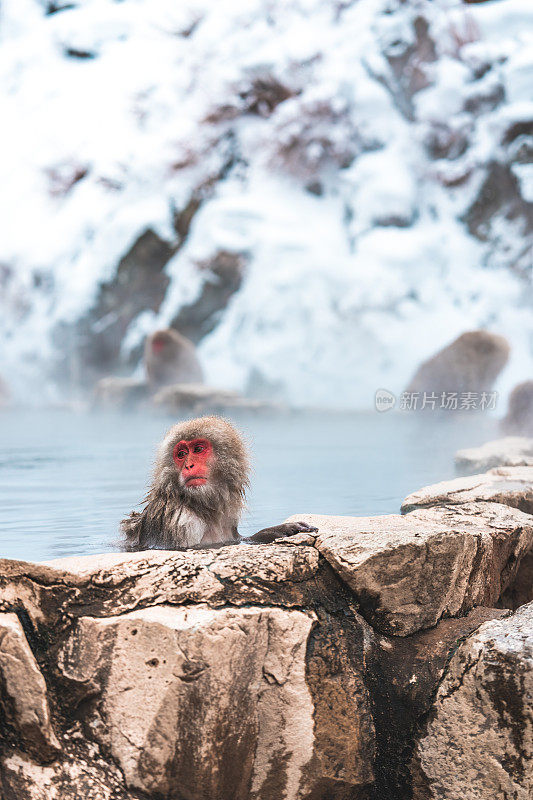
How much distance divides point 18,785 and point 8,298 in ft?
54.4

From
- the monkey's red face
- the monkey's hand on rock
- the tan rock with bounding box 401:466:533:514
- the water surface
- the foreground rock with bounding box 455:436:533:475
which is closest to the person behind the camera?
the monkey's hand on rock

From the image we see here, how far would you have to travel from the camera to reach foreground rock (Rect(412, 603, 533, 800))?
144 cm

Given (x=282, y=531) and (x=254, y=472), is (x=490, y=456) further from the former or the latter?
(x=282, y=531)

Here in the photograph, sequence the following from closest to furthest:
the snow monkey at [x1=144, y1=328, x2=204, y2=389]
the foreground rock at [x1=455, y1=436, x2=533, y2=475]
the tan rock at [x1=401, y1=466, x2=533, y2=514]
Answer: the tan rock at [x1=401, y1=466, x2=533, y2=514] < the foreground rock at [x1=455, y1=436, x2=533, y2=475] < the snow monkey at [x1=144, y1=328, x2=204, y2=389]

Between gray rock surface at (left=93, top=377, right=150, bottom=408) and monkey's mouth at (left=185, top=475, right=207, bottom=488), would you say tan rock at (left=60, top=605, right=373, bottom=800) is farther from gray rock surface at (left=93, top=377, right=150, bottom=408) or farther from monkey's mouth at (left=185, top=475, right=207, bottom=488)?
gray rock surface at (left=93, top=377, right=150, bottom=408)

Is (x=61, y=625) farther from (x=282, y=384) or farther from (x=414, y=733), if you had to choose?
(x=282, y=384)

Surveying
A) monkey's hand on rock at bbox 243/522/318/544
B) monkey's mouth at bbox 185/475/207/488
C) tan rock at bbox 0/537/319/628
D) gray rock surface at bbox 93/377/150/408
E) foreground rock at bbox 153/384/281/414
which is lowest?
tan rock at bbox 0/537/319/628

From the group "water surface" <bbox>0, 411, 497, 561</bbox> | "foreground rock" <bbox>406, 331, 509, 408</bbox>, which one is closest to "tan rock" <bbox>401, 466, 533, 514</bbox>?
"water surface" <bbox>0, 411, 497, 561</bbox>

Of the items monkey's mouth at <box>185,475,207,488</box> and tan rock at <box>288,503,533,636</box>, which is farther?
monkey's mouth at <box>185,475,207,488</box>

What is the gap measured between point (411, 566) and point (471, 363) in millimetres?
6817

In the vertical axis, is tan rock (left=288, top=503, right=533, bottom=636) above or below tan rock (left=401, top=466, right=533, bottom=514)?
below

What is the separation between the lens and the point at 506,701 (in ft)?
4.77

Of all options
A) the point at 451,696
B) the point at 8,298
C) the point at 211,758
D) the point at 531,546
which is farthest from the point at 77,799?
the point at 8,298

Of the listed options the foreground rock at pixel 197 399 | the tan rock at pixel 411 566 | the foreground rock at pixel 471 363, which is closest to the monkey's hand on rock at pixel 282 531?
the tan rock at pixel 411 566
